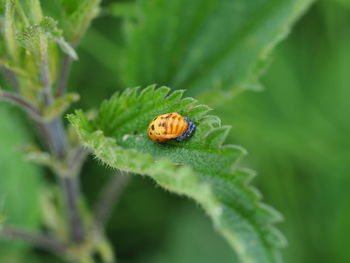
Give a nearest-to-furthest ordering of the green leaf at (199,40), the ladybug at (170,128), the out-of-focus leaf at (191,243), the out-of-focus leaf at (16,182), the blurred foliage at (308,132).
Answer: the ladybug at (170,128) → the green leaf at (199,40) → the out-of-focus leaf at (16,182) → the blurred foliage at (308,132) → the out-of-focus leaf at (191,243)

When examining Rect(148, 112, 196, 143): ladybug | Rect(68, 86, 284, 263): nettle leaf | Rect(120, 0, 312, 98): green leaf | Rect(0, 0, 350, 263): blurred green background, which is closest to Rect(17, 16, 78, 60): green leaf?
Rect(68, 86, 284, 263): nettle leaf

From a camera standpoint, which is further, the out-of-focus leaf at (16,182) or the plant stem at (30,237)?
the out-of-focus leaf at (16,182)

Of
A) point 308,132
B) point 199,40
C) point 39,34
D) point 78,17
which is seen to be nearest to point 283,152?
point 308,132

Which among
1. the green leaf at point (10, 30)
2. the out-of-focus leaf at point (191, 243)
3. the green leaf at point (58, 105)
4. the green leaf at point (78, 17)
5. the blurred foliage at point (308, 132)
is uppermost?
the blurred foliage at point (308, 132)

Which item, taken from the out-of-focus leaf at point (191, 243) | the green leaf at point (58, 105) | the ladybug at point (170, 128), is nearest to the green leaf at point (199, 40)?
the green leaf at point (58, 105)

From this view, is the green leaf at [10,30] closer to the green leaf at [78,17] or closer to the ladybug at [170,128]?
the green leaf at [78,17]

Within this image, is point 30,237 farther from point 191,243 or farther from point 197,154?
point 191,243
